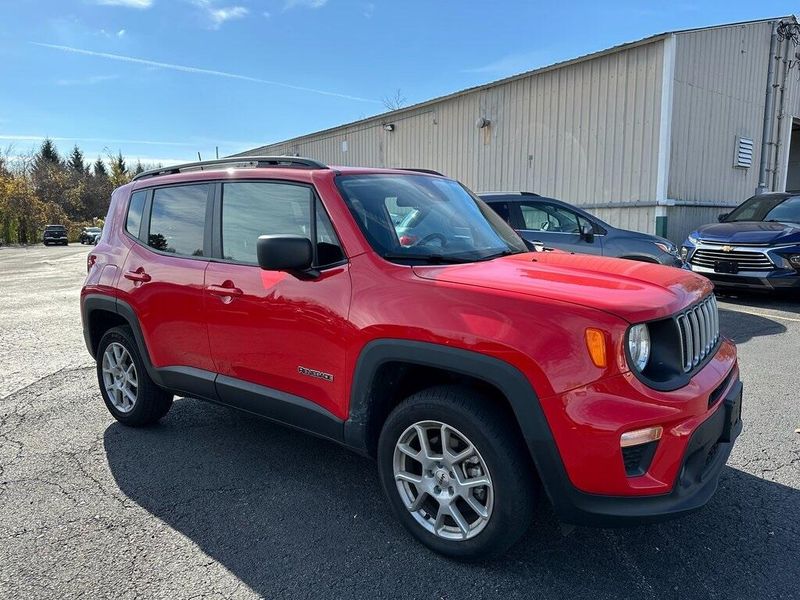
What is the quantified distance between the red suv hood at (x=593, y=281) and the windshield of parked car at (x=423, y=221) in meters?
0.21

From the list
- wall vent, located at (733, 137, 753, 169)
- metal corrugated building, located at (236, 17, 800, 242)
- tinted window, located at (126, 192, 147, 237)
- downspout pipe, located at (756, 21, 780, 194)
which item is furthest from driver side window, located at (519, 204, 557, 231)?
downspout pipe, located at (756, 21, 780, 194)

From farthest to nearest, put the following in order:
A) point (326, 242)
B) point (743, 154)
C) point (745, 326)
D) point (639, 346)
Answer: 1. point (743, 154)
2. point (745, 326)
3. point (326, 242)
4. point (639, 346)

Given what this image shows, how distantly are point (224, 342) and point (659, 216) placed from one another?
1137 cm

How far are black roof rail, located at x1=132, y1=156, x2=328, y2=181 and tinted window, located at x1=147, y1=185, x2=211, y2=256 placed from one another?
20cm

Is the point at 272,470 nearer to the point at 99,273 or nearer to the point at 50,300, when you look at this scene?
the point at 99,273

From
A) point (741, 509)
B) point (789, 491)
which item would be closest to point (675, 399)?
point (741, 509)

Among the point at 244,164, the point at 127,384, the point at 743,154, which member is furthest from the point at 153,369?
the point at 743,154

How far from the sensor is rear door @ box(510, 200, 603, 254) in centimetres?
806

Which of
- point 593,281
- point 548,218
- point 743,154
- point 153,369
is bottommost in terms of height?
point 153,369

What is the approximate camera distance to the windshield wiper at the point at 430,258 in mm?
2772

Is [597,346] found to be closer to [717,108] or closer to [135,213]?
[135,213]

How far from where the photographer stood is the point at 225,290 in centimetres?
326

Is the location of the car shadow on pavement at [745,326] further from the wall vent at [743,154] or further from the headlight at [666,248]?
the wall vent at [743,154]

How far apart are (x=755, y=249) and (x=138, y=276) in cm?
841
